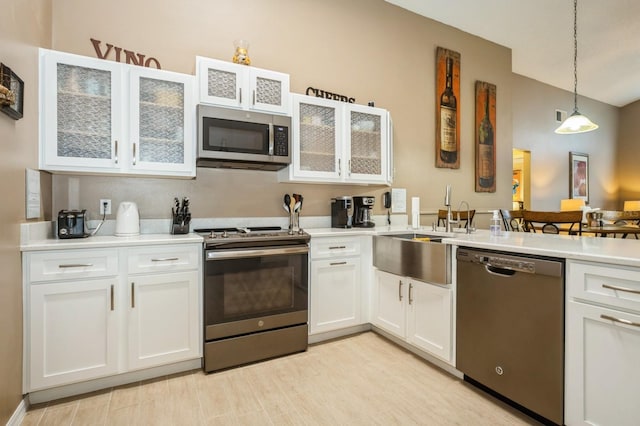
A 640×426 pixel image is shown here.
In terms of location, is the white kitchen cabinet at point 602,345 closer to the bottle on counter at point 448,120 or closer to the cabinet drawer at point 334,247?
the cabinet drawer at point 334,247

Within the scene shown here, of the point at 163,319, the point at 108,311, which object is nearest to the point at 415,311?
the point at 163,319

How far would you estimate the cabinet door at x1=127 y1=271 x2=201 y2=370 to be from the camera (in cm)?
203

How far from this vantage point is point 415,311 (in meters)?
2.39

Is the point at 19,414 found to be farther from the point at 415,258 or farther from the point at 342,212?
the point at 342,212

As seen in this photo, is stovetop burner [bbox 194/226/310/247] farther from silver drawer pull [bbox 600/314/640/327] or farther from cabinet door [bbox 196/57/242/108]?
silver drawer pull [bbox 600/314/640/327]

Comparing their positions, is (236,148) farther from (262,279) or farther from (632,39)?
(632,39)

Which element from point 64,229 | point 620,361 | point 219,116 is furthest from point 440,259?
point 64,229

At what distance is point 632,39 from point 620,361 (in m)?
6.11

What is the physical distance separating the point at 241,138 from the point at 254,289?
1.15 m

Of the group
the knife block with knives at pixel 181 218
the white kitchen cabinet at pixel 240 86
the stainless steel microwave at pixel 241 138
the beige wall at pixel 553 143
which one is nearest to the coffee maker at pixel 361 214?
the stainless steel microwave at pixel 241 138

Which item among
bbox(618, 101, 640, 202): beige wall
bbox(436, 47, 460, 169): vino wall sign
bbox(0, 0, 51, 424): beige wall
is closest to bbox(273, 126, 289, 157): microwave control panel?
bbox(0, 0, 51, 424): beige wall

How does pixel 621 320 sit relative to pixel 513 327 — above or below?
above

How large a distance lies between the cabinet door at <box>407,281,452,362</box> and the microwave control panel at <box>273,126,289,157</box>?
56.7 inches

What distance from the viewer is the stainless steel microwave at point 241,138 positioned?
239cm
